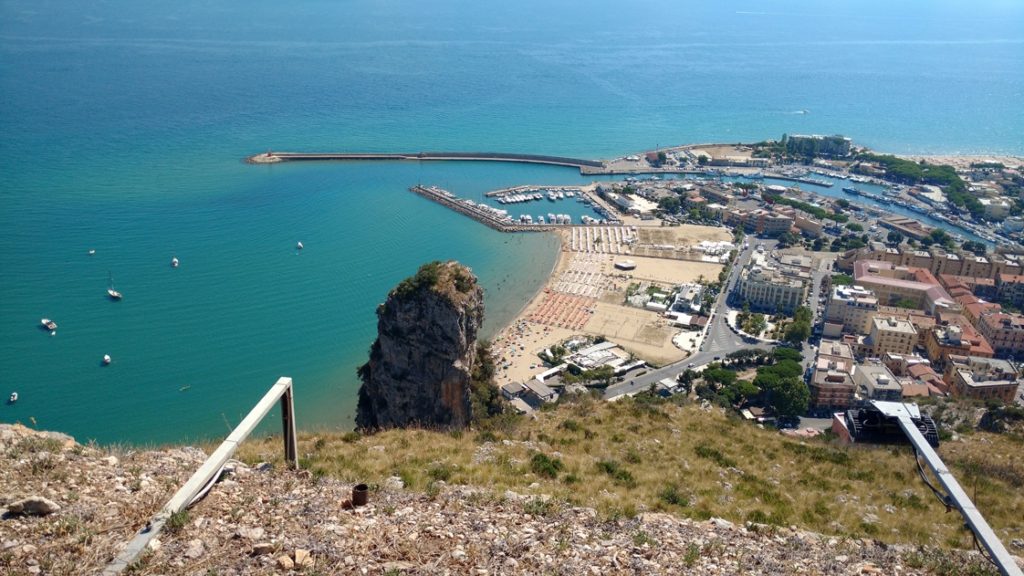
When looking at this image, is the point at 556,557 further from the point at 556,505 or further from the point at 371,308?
the point at 371,308

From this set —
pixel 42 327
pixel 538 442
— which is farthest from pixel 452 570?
pixel 42 327

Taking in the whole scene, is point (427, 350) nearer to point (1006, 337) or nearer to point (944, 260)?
point (1006, 337)


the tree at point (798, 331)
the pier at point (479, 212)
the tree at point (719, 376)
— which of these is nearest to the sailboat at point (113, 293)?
the pier at point (479, 212)

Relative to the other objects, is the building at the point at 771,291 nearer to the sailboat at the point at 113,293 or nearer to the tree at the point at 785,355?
the tree at the point at 785,355

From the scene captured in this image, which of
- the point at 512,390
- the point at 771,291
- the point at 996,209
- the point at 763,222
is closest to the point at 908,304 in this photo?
the point at 771,291

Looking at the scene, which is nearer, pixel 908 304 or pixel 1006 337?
pixel 1006 337

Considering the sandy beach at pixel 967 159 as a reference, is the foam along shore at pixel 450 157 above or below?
below

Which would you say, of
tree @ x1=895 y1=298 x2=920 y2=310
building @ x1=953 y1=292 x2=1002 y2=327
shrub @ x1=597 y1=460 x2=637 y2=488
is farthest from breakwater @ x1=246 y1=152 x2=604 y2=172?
shrub @ x1=597 y1=460 x2=637 y2=488
